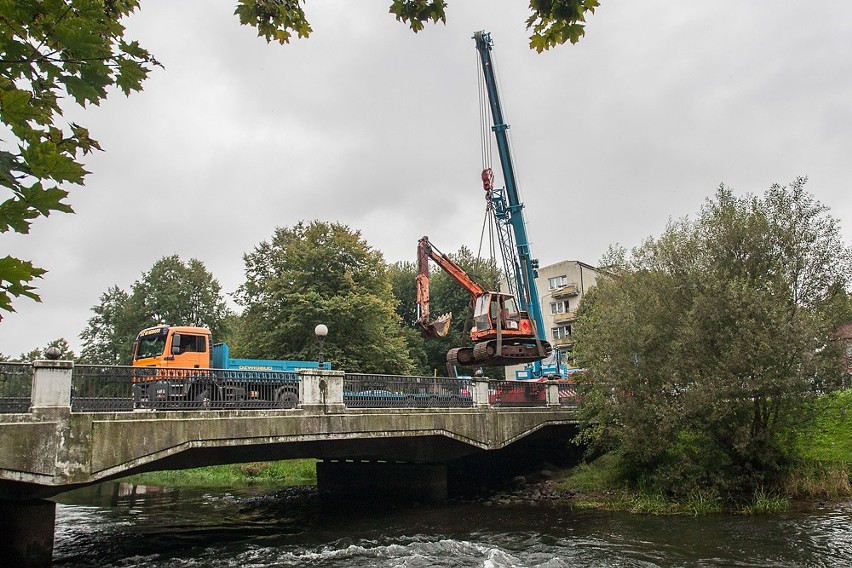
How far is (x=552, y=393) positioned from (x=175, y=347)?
14.0m

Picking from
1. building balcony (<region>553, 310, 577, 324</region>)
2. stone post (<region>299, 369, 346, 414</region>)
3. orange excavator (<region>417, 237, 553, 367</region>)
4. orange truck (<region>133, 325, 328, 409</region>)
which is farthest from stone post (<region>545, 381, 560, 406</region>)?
building balcony (<region>553, 310, 577, 324</region>)

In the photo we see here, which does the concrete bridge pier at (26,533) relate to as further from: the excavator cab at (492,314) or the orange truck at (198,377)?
the excavator cab at (492,314)

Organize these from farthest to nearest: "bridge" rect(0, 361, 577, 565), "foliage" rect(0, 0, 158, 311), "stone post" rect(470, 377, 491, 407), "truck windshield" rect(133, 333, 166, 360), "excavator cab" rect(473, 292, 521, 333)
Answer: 1. "excavator cab" rect(473, 292, 521, 333)
2. "stone post" rect(470, 377, 491, 407)
3. "truck windshield" rect(133, 333, 166, 360)
4. "bridge" rect(0, 361, 577, 565)
5. "foliage" rect(0, 0, 158, 311)

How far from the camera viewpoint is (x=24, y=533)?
14000 millimetres

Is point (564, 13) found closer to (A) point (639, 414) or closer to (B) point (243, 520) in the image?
(A) point (639, 414)

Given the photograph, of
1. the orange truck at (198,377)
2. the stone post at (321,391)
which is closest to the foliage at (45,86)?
the orange truck at (198,377)

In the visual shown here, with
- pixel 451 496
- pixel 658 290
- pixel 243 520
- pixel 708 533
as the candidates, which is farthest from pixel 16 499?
pixel 658 290

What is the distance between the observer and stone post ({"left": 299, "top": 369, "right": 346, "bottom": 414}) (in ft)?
55.1

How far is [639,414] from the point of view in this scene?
65.4 ft

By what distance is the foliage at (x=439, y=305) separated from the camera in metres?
53.1

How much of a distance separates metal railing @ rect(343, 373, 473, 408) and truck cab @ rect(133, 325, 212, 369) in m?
5.86

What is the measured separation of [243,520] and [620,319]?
13655 mm

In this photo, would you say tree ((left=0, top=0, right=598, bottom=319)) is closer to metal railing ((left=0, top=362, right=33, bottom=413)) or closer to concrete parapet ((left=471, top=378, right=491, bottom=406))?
metal railing ((left=0, top=362, right=33, bottom=413))

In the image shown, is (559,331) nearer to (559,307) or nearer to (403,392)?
(559,307)
